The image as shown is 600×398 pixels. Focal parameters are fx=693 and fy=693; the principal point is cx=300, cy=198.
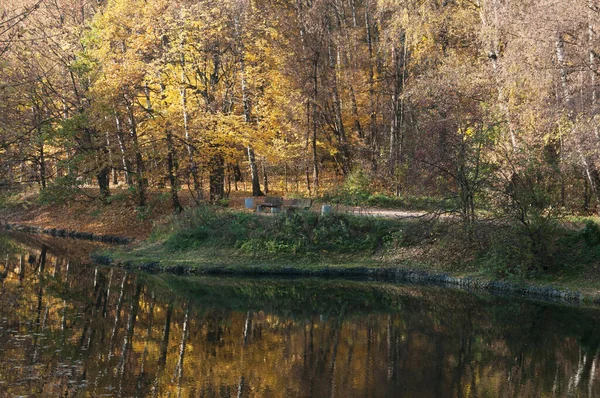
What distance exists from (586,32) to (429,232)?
7.16 metres

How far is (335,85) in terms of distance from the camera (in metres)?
31.5

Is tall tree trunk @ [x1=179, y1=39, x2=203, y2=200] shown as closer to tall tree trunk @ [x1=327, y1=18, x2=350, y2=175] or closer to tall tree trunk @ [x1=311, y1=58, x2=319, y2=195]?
tall tree trunk @ [x1=311, y1=58, x2=319, y2=195]

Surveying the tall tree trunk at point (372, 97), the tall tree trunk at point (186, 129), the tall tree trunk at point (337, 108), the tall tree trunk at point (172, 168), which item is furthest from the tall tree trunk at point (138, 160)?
the tall tree trunk at point (372, 97)

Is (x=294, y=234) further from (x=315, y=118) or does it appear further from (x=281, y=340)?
(x=315, y=118)

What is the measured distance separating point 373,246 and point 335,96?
11715 millimetres

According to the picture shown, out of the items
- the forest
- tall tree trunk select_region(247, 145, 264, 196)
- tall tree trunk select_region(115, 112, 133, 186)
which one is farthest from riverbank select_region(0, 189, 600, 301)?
tall tree trunk select_region(247, 145, 264, 196)

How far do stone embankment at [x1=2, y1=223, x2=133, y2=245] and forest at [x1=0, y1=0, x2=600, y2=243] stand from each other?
1.91 metres

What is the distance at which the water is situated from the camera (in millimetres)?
9938

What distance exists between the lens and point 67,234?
3044 centimetres

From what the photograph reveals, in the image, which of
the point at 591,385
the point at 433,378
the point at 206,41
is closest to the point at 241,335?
the point at 433,378

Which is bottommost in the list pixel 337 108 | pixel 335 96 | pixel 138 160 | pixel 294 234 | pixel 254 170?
pixel 294 234

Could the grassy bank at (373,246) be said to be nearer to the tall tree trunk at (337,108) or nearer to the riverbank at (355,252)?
the riverbank at (355,252)

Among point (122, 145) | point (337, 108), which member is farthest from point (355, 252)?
point (122, 145)

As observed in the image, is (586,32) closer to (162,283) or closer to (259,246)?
(259,246)
